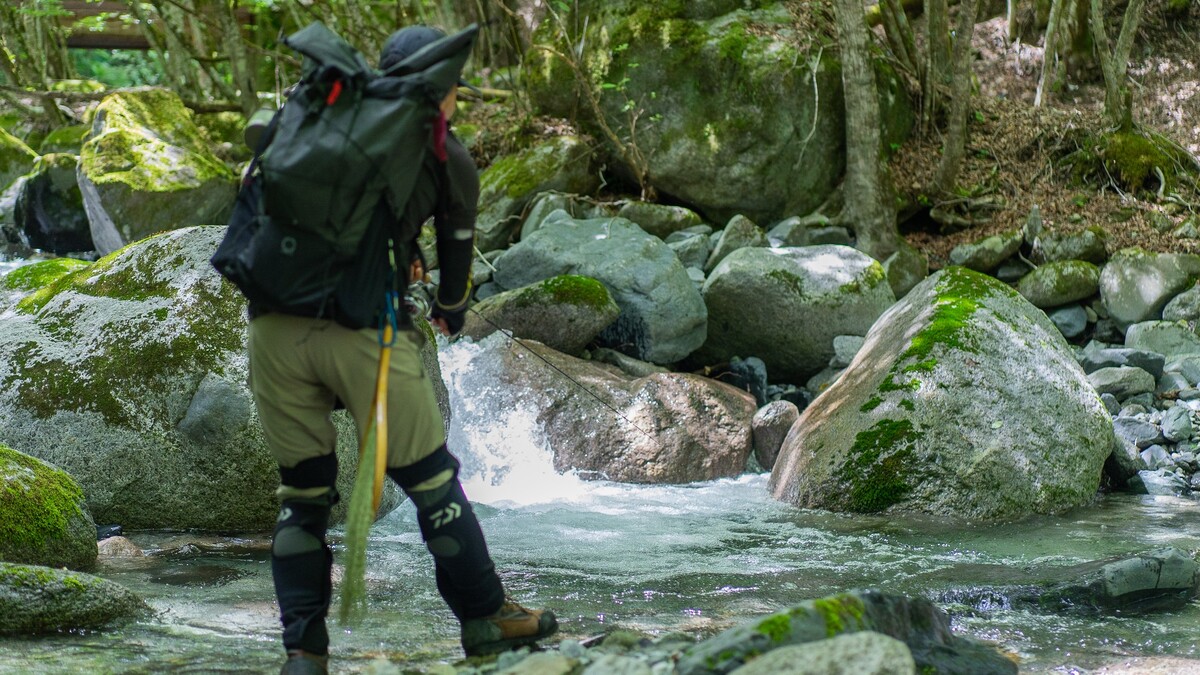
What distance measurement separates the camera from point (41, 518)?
16.6 feet

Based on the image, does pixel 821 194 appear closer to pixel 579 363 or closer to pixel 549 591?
pixel 579 363

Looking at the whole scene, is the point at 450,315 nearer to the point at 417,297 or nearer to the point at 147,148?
the point at 417,297

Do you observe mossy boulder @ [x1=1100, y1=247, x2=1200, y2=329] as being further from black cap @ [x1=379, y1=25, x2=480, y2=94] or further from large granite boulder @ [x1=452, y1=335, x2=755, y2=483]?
black cap @ [x1=379, y1=25, x2=480, y2=94]

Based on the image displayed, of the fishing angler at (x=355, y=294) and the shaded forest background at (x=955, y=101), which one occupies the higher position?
the shaded forest background at (x=955, y=101)

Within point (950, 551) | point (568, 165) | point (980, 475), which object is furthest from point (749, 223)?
point (950, 551)

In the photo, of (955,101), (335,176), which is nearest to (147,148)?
(955,101)

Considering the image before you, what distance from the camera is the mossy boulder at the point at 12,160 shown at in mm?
16469

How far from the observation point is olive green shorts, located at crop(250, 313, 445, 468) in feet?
10.4

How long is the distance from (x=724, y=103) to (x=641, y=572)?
346 inches

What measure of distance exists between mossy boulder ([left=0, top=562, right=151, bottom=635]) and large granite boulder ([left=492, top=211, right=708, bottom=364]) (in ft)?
22.5

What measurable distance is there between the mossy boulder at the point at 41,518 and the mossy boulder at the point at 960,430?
4239 millimetres

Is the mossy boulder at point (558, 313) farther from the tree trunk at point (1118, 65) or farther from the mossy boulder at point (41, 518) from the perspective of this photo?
the tree trunk at point (1118, 65)


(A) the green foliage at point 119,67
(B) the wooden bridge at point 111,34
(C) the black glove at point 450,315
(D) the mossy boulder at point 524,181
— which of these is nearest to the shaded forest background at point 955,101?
(D) the mossy boulder at point 524,181

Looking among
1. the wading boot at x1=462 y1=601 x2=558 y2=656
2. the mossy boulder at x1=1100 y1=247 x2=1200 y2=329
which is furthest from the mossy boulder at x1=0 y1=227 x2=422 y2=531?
the mossy boulder at x1=1100 y1=247 x2=1200 y2=329
